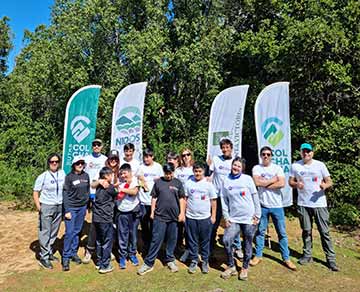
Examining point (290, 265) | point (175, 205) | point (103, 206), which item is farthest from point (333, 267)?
point (103, 206)

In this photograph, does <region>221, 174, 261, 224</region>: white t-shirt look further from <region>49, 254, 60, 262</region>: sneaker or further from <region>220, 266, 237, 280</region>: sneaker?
<region>49, 254, 60, 262</region>: sneaker

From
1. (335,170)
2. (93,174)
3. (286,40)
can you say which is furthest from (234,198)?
(286,40)

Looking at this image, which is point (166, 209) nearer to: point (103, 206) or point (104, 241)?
point (103, 206)

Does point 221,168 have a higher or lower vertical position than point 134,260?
higher

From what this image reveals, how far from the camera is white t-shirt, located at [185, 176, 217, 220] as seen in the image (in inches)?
189

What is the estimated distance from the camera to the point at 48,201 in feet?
16.5

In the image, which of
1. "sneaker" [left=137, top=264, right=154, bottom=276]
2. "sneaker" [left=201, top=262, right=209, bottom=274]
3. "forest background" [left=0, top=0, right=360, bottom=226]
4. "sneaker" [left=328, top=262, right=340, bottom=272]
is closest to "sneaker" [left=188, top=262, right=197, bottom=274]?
"sneaker" [left=201, top=262, right=209, bottom=274]

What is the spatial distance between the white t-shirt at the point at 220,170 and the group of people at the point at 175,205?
15 millimetres

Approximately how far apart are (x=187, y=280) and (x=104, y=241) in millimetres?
1254

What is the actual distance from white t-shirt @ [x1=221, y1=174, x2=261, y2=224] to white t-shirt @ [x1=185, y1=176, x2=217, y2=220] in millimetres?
273

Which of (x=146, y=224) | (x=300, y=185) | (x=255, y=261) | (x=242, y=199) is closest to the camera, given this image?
(x=242, y=199)

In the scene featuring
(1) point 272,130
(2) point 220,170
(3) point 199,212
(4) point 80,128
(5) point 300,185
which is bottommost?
(3) point 199,212

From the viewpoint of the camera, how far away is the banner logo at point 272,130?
21.2 ft

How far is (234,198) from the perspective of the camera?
465cm
